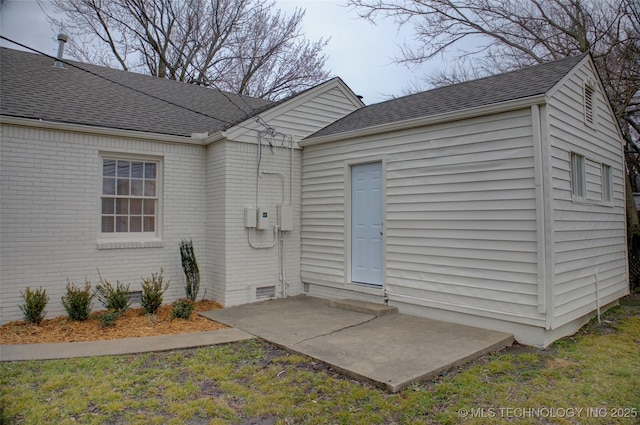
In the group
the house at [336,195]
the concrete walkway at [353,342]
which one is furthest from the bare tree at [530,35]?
the concrete walkway at [353,342]

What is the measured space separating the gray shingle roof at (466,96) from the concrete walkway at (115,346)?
13.7ft

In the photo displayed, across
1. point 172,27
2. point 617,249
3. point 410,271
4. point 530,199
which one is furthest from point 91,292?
point 172,27

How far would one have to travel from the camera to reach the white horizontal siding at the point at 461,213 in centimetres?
509

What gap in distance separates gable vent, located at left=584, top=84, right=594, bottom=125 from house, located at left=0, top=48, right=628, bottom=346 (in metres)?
0.05

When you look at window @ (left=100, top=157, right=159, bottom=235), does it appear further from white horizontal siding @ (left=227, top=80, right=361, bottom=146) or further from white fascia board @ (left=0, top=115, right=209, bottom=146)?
white horizontal siding @ (left=227, top=80, right=361, bottom=146)

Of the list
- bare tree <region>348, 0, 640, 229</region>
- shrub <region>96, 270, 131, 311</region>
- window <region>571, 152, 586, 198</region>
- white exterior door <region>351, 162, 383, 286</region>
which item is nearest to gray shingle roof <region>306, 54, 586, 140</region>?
white exterior door <region>351, 162, 383, 286</region>

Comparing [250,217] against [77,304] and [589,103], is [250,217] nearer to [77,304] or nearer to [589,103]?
[77,304]

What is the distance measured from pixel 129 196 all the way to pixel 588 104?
782 cm

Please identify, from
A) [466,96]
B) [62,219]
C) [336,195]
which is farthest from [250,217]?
[466,96]

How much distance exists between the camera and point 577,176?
6000 mm

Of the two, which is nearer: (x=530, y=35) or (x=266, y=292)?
(x=266, y=292)

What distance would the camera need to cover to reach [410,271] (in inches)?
244

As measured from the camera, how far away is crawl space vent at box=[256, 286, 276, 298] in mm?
7488

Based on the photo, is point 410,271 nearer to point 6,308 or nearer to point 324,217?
point 324,217
